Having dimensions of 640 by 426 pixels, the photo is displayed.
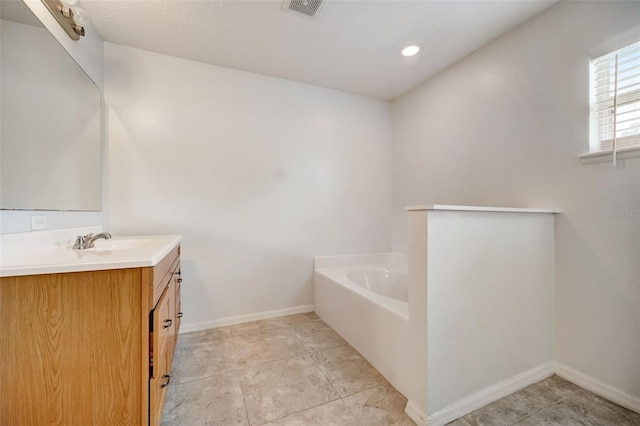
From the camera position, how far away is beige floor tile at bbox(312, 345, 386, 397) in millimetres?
1534

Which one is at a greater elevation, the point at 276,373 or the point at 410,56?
the point at 410,56

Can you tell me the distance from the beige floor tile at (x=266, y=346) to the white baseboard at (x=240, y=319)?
27cm

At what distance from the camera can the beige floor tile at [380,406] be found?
1276 millimetres

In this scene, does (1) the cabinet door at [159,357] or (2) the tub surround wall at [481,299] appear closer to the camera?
(1) the cabinet door at [159,357]

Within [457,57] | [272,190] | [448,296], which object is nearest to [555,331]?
[448,296]

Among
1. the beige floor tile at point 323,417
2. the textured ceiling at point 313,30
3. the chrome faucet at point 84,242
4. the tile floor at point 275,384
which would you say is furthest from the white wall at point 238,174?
the beige floor tile at point 323,417

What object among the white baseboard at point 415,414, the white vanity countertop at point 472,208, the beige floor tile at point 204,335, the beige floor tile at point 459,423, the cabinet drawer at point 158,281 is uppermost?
the white vanity countertop at point 472,208

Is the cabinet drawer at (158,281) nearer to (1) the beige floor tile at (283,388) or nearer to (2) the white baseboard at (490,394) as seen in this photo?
(1) the beige floor tile at (283,388)

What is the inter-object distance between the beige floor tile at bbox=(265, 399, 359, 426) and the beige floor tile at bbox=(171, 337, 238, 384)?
609mm

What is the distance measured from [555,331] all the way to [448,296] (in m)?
1.06

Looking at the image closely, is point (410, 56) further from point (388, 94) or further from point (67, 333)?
point (67, 333)

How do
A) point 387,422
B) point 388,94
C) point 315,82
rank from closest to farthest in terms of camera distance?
point 387,422 < point 315,82 < point 388,94

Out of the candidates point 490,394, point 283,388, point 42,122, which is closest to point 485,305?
point 490,394

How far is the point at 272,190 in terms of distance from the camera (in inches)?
101
